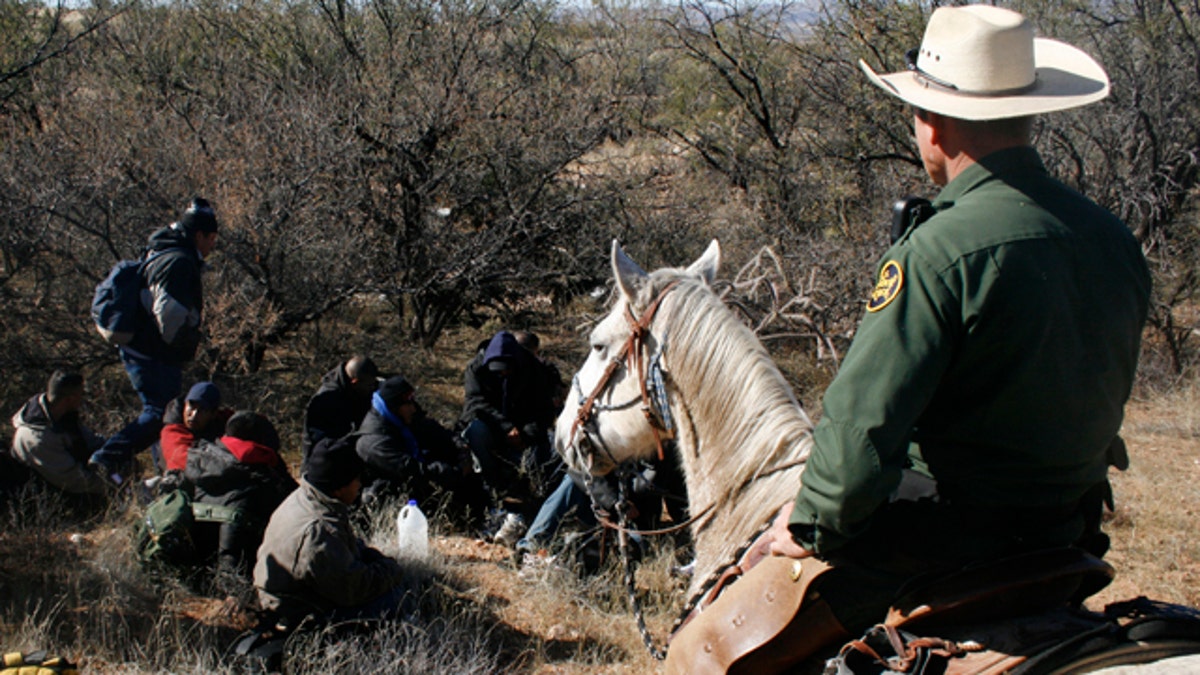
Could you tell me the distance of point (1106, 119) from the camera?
33.5 feet

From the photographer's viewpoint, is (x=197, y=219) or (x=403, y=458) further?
(x=197, y=219)

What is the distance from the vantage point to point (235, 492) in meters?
4.89

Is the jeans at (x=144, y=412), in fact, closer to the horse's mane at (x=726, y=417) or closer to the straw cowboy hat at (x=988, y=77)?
the horse's mane at (x=726, y=417)

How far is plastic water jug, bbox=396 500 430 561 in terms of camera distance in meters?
5.28

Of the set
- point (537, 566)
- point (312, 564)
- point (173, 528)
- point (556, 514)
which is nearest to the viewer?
point (312, 564)

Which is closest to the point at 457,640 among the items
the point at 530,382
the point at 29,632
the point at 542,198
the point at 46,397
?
the point at 29,632

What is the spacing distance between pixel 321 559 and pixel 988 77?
3.46 metres

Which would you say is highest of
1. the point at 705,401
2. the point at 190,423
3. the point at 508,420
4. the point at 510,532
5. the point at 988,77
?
the point at 988,77

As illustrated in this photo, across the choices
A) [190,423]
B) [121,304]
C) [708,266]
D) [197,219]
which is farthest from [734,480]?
[121,304]

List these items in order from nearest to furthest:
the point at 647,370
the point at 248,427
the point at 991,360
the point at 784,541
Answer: the point at 991,360
the point at 784,541
the point at 647,370
the point at 248,427

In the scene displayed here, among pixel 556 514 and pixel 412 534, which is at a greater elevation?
pixel 412 534

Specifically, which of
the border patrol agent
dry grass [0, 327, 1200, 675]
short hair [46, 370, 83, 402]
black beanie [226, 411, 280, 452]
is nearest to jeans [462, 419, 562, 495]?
dry grass [0, 327, 1200, 675]

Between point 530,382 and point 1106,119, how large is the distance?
25.4ft

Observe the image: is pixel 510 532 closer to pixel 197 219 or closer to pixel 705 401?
pixel 197 219
